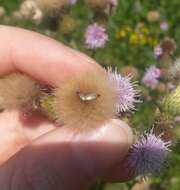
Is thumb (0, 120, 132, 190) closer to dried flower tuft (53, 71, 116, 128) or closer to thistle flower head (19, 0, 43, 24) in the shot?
dried flower tuft (53, 71, 116, 128)

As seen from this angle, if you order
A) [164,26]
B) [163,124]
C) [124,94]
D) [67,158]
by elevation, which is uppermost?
[164,26]

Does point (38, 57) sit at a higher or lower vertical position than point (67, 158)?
higher

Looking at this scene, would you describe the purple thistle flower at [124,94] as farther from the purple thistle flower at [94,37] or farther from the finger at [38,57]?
the purple thistle flower at [94,37]

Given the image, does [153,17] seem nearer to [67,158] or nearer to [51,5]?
[51,5]

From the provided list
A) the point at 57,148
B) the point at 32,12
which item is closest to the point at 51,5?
the point at 32,12

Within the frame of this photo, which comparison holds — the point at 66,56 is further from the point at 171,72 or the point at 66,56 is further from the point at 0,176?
the point at 171,72

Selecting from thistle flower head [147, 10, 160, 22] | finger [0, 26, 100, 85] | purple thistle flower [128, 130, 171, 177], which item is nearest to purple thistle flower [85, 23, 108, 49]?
thistle flower head [147, 10, 160, 22]
